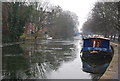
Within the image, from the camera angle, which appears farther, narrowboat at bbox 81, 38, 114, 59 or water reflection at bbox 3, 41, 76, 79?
narrowboat at bbox 81, 38, 114, 59

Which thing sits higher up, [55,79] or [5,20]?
[5,20]

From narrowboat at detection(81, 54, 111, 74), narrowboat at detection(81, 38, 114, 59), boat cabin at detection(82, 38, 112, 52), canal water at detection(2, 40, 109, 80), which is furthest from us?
boat cabin at detection(82, 38, 112, 52)

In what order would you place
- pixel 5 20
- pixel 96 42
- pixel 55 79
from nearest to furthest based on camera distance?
pixel 55 79 < pixel 96 42 < pixel 5 20

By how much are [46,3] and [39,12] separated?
531 centimetres

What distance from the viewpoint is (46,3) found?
7550 cm

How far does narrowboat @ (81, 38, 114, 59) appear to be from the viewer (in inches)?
975

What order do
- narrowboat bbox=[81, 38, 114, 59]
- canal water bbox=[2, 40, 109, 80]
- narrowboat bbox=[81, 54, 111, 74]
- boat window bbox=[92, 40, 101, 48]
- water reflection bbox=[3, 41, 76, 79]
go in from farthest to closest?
boat window bbox=[92, 40, 101, 48], narrowboat bbox=[81, 38, 114, 59], narrowboat bbox=[81, 54, 111, 74], water reflection bbox=[3, 41, 76, 79], canal water bbox=[2, 40, 109, 80]

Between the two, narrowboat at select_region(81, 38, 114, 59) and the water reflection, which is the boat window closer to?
narrowboat at select_region(81, 38, 114, 59)

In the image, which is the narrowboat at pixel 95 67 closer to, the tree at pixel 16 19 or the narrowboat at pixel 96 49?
the narrowboat at pixel 96 49

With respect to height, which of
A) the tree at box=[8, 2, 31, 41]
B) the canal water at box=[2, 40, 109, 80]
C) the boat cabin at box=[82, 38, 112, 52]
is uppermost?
the tree at box=[8, 2, 31, 41]

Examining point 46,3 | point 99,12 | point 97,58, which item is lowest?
point 97,58

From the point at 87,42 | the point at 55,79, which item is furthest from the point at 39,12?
the point at 55,79

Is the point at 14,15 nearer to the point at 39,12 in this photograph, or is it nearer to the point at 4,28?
the point at 4,28

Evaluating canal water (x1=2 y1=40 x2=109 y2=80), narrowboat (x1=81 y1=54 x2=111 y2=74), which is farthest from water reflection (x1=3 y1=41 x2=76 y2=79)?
narrowboat (x1=81 y1=54 x2=111 y2=74)
